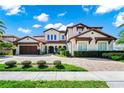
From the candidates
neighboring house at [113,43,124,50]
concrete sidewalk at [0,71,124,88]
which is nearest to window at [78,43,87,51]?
neighboring house at [113,43,124,50]

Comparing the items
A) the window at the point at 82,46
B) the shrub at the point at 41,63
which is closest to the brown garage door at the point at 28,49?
the window at the point at 82,46

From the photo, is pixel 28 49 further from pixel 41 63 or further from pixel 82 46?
pixel 41 63

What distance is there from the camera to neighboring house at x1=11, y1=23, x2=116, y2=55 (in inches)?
1068

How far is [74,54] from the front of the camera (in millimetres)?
26578

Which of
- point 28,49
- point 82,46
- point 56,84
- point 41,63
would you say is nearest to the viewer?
point 56,84

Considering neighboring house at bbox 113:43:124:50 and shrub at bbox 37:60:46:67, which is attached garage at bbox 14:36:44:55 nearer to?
neighboring house at bbox 113:43:124:50

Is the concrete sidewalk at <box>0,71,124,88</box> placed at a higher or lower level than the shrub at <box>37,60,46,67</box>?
lower

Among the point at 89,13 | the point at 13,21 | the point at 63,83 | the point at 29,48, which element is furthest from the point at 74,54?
the point at 63,83

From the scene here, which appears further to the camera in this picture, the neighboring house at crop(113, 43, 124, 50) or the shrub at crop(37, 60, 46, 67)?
the neighboring house at crop(113, 43, 124, 50)

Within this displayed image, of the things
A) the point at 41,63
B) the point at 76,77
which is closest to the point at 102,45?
the point at 41,63

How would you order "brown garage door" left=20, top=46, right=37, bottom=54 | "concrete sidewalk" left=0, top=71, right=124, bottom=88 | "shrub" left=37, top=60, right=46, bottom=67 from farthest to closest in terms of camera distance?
"brown garage door" left=20, top=46, right=37, bottom=54, "shrub" left=37, top=60, right=46, bottom=67, "concrete sidewalk" left=0, top=71, right=124, bottom=88

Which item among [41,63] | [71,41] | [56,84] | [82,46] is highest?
[71,41]

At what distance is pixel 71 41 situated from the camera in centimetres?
2834
